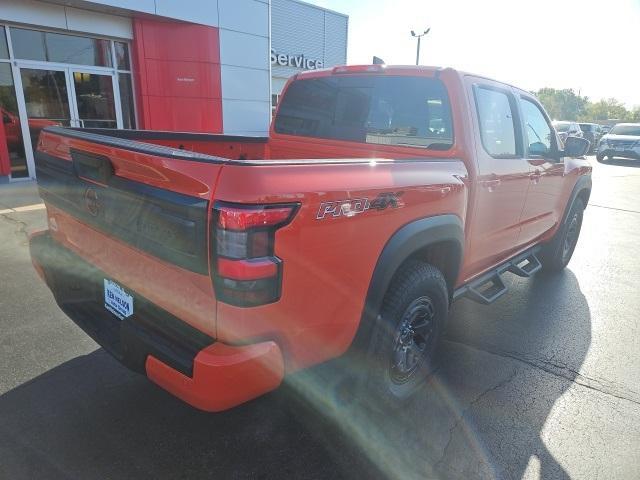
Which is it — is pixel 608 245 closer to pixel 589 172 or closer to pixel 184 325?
pixel 589 172

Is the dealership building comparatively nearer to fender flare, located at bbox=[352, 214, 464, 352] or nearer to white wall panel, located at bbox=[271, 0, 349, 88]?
white wall panel, located at bbox=[271, 0, 349, 88]

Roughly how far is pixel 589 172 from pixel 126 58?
9780mm

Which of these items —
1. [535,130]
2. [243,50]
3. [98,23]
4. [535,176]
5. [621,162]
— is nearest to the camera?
[535,176]

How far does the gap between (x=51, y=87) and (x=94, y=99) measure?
885mm

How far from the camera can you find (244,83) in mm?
11938

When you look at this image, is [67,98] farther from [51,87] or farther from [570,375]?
[570,375]

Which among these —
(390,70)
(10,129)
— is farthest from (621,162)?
(10,129)

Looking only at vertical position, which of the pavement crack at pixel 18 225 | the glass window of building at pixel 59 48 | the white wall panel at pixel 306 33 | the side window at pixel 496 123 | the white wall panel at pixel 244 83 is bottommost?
the pavement crack at pixel 18 225

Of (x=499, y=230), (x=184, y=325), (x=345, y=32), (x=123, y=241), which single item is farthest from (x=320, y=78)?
(x=345, y=32)

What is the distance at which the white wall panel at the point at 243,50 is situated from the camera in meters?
11.2

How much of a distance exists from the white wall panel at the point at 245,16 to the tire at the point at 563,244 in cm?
932

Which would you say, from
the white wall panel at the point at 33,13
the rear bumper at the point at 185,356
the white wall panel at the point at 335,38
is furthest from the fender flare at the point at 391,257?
the white wall panel at the point at 335,38

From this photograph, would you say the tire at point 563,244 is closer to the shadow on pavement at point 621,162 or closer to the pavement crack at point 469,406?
the pavement crack at point 469,406

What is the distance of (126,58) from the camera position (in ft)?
33.8
